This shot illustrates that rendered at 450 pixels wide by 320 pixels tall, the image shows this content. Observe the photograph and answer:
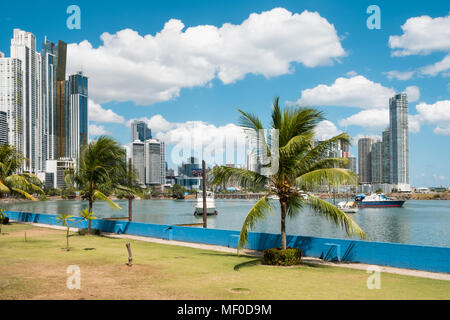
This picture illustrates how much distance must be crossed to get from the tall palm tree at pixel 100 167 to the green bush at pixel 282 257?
48.1ft

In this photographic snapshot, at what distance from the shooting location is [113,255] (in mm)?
15977

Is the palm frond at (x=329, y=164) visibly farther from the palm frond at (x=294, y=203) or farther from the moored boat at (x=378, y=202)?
the moored boat at (x=378, y=202)

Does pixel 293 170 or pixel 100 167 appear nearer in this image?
pixel 293 170

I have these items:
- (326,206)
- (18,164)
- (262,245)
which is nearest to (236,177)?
(326,206)

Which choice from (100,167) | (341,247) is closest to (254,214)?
(341,247)

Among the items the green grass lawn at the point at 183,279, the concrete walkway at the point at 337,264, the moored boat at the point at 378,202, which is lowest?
the moored boat at the point at 378,202

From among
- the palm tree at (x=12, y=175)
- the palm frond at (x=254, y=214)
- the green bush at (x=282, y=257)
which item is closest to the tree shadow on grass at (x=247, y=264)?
the green bush at (x=282, y=257)

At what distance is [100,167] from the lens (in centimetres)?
2542

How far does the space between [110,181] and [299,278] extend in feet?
57.1

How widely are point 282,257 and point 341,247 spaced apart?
301 cm

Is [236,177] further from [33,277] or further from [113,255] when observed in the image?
[33,277]

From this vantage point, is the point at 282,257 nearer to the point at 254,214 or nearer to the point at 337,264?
the point at 254,214

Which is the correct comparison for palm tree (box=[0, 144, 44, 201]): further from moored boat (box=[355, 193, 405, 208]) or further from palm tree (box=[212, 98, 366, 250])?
moored boat (box=[355, 193, 405, 208])

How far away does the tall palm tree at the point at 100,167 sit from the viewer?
2562cm
